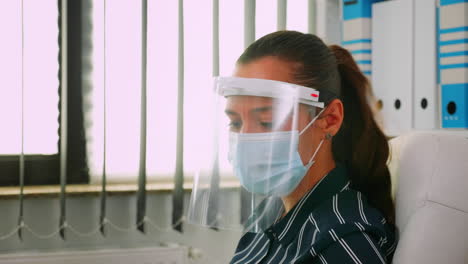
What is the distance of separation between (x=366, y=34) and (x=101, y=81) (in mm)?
909

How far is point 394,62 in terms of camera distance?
1.79m

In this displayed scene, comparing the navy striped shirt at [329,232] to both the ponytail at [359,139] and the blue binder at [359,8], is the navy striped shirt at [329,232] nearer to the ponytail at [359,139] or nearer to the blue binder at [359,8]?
the ponytail at [359,139]

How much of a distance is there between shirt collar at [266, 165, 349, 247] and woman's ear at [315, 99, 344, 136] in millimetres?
74

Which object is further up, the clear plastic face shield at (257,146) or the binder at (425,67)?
the binder at (425,67)

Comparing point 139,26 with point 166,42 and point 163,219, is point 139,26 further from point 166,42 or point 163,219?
point 163,219

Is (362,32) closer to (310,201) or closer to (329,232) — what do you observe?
(310,201)

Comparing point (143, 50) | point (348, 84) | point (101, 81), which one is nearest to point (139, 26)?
point (143, 50)

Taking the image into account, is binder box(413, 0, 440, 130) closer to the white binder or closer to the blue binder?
the white binder

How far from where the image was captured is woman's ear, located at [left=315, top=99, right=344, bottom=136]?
3.42ft

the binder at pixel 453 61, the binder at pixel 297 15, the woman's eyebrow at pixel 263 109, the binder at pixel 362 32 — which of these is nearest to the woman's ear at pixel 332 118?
the woman's eyebrow at pixel 263 109

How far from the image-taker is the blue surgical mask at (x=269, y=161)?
3.34 ft

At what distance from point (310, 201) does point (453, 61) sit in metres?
0.79

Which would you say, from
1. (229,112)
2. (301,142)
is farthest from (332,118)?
(229,112)

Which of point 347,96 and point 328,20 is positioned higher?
point 328,20
